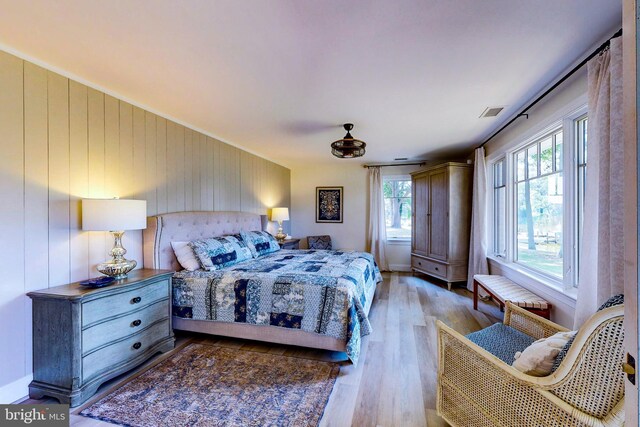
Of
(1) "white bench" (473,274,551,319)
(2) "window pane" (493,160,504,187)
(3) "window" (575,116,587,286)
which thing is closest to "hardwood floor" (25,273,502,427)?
(1) "white bench" (473,274,551,319)

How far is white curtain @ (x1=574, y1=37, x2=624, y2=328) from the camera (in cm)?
144

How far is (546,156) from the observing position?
8.80ft

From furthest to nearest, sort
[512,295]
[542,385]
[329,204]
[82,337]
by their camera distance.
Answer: [329,204], [512,295], [82,337], [542,385]

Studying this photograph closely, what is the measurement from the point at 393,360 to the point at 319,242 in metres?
3.63

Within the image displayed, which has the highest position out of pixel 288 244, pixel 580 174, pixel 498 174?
pixel 498 174

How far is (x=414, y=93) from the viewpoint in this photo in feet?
7.89

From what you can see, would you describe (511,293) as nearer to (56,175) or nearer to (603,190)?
(603,190)

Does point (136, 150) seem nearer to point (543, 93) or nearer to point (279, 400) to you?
point (279, 400)

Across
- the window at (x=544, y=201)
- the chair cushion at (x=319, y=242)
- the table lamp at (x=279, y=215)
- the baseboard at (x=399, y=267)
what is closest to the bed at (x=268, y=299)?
the window at (x=544, y=201)

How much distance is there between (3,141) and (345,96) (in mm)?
2450

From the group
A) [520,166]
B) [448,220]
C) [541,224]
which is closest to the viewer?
[541,224]

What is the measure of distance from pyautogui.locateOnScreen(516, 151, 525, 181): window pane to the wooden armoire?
1.05 m

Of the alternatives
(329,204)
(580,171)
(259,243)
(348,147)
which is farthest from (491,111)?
(329,204)

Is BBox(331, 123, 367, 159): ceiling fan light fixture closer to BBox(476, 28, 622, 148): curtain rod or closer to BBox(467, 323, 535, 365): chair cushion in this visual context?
BBox(476, 28, 622, 148): curtain rod
